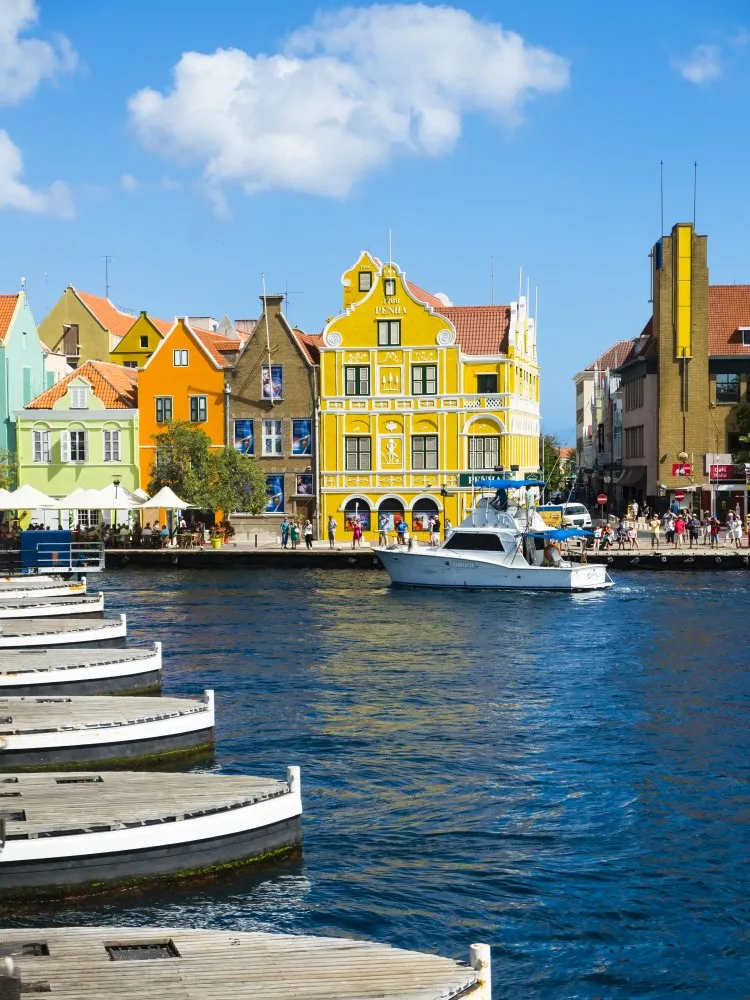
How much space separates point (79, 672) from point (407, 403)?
50.8 meters

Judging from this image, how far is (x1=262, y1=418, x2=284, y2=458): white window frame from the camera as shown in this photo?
8188 cm

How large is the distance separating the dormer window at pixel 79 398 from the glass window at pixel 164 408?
4.71 m

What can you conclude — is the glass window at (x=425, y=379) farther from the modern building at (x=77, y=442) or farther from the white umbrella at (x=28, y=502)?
the white umbrella at (x=28, y=502)

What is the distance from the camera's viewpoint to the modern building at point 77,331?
350ft

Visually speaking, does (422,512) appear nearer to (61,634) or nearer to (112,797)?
(61,634)

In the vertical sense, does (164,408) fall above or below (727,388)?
below

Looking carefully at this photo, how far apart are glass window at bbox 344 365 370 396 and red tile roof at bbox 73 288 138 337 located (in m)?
35.0

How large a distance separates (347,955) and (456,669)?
2458 cm

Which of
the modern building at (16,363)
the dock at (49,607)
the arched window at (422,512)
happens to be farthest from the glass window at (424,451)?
the dock at (49,607)

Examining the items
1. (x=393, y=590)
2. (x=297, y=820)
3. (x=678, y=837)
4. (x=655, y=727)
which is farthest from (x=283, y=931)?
(x=393, y=590)

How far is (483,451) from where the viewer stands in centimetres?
7900

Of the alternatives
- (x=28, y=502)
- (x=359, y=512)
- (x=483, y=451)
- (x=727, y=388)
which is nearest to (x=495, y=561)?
(x=483, y=451)

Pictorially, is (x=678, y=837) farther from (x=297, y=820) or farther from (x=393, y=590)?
(x=393, y=590)

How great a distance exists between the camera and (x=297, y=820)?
20719 millimetres
